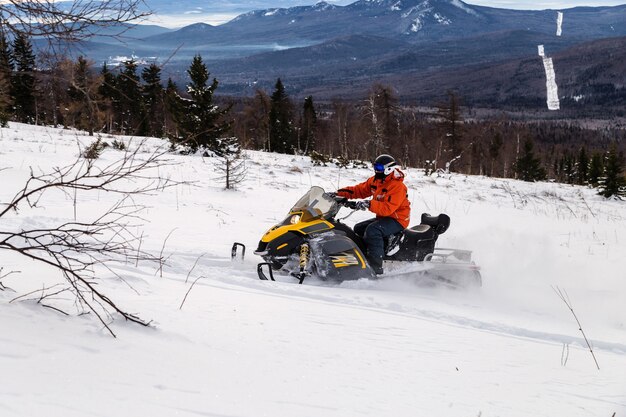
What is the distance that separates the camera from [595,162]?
47688 millimetres

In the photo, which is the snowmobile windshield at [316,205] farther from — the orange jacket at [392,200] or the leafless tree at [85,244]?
the leafless tree at [85,244]

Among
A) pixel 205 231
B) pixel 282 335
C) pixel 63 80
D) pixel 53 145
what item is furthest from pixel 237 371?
pixel 53 145

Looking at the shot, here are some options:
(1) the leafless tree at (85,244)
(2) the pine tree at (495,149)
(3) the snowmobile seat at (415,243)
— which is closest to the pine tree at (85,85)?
(1) the leafless tree at (85,244)

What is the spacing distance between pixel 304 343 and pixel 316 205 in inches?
110

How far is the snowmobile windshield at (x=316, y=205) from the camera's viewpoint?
624 cm

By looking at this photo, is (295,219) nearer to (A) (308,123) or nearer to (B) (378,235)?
(B) (378,235)

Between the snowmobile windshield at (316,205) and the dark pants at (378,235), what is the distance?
55 cm

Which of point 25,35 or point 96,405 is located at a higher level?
point 25,35

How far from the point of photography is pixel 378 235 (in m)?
Result: 6.49

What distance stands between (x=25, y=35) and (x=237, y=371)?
2449 mm

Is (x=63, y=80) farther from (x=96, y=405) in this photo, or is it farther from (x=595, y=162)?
(x=595, y=162)

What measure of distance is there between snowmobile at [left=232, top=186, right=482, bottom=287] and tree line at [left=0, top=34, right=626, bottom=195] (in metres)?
1.71

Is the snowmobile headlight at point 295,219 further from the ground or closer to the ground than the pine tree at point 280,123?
closer to the ground

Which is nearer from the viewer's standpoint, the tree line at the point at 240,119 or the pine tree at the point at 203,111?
the tree line at the point at 240,119
